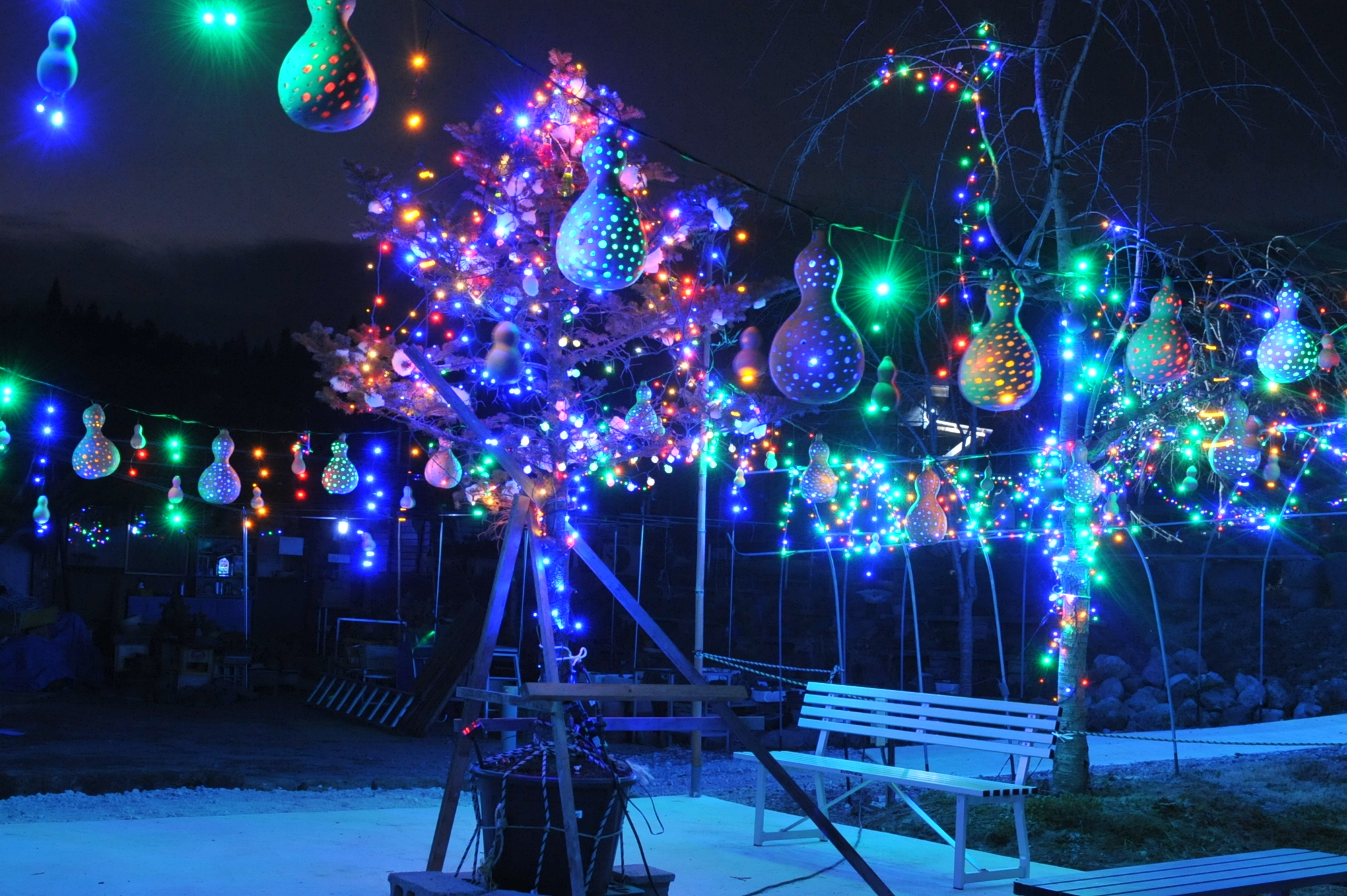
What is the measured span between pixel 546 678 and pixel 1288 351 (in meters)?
3.88

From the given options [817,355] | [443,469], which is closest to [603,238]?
[817,355]

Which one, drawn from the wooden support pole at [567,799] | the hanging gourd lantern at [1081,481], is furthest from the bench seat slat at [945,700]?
the wooden support pole at [567,799]

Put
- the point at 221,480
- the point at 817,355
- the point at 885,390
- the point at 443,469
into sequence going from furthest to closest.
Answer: the point at 443,469
the point at 221,480
the point at 885,390
the point at 817,355

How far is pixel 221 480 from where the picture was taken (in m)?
9.05

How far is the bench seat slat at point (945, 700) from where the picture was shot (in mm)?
5828

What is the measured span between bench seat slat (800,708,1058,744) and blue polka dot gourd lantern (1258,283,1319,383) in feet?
6.95

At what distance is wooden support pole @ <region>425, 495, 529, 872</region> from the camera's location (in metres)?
4.44

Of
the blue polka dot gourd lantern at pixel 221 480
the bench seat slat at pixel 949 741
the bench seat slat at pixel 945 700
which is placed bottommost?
the bench seat slat at pixel 949 741

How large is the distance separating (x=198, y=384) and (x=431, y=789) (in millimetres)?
16476

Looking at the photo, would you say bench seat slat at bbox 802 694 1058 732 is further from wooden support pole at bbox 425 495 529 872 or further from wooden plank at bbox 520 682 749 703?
wooden support pole at bbox 425 495 529 872

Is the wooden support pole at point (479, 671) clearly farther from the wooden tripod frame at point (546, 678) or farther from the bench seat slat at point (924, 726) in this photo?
the bench seat slat at point (924, 726)

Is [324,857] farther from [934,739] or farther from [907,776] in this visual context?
[934,739]

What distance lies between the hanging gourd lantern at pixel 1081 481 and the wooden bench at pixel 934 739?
1.72m

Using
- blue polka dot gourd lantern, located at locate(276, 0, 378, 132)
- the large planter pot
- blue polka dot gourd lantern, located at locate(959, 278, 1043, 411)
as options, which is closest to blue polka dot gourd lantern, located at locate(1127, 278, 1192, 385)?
blue polka dot gourd lantern, located at locate(959, 278, 1043, 411)
